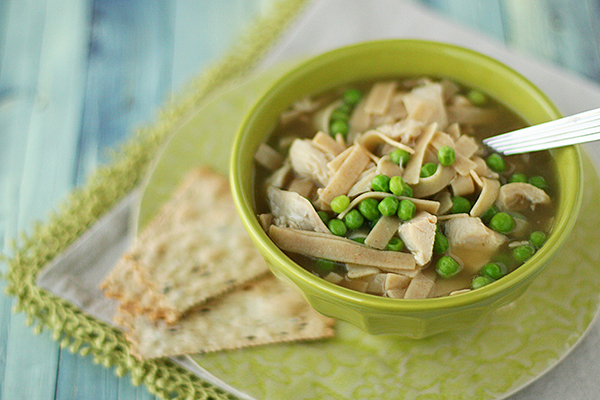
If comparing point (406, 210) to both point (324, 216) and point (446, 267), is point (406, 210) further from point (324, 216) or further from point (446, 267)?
point (324, 216)

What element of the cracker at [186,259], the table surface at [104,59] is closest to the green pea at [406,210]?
the cracker at [186,259]

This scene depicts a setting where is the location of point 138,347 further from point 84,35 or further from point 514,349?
point 84,35

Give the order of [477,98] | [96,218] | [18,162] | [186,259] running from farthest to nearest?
[18,162] < [96,218] < [477,98] < [186,259]

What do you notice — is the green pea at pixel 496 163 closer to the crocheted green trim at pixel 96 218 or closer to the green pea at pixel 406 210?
the green pea at pixel 406 210

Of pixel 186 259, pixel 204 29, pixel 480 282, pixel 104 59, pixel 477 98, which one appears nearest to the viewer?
pixel 480 282

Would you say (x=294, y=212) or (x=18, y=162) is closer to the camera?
(x=294, y=212)

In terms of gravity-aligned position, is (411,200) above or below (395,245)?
above

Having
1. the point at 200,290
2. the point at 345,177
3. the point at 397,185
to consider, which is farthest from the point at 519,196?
the point at 200,290
